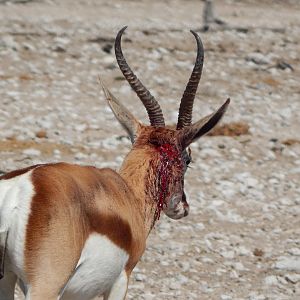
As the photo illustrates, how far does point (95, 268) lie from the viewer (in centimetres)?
720

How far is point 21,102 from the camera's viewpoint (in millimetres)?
16016

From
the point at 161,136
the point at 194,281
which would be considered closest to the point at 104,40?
the point at 194,281

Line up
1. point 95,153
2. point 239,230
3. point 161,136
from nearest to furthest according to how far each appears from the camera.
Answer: point 161,136 < point 239,230 < point 95,153

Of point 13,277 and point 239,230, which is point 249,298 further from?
point 13,277

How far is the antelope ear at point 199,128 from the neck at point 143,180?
389 millimetres

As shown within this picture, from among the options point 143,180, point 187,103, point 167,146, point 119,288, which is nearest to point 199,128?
point 167,146

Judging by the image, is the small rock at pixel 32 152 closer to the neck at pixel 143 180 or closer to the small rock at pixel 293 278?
the small rock at pixel 293 278

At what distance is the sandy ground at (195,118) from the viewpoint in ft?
36.2

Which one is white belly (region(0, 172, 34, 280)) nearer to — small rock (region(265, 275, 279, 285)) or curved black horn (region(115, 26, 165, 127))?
curved black horn (region(115, 26, 165, 127))

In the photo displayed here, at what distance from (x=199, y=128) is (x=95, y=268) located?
1.76 metres

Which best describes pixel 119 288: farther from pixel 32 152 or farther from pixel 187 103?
pixel 32 152

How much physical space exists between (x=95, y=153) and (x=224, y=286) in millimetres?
4145

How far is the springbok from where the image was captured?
21.9 feet

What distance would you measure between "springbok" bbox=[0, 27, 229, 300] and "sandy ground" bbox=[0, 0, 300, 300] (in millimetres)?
2133
